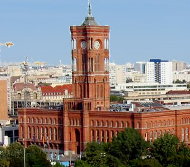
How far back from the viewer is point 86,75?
103750mm

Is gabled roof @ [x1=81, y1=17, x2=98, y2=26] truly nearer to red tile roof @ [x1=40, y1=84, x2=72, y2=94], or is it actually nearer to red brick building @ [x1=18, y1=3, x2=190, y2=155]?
red brick building @ [x1=18, y1=3, x2=190, y2=155]

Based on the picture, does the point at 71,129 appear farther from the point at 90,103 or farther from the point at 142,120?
the point at 142,120

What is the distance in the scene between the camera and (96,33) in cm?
10438

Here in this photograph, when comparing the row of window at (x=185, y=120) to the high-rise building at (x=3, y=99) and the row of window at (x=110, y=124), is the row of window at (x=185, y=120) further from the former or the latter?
the high-rise building at (x=3, y=99)

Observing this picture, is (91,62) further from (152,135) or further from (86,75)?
(152,135)

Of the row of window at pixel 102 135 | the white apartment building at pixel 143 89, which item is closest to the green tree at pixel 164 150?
the row of window at pixel 102 135

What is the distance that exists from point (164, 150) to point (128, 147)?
16.2ft

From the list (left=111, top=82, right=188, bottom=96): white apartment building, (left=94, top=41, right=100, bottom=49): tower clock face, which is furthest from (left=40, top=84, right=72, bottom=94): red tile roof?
(left=94, top=41, right=100, bottom=49): tower clock face

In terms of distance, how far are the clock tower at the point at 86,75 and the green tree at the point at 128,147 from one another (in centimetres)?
1453

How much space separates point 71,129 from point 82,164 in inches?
1063

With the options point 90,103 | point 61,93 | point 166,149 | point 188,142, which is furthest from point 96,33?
point 61,93

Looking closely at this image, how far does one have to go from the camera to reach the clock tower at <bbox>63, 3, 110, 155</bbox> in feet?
333

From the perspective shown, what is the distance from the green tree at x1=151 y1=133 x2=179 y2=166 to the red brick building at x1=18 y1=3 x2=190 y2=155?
41.9 ft

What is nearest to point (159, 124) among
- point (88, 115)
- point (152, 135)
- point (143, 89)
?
point (152, 135)
